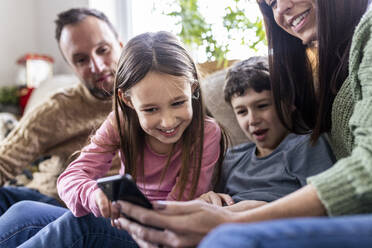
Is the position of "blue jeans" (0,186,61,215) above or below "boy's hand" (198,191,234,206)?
below

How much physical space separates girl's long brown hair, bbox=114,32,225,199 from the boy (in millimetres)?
103

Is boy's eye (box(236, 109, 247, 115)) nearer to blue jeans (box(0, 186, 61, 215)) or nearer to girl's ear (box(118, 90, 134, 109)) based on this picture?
girl's ear (box(118, 90, 134, 109))

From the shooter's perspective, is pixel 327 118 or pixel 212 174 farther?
pixel 212 174

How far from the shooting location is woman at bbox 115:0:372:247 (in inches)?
17.8

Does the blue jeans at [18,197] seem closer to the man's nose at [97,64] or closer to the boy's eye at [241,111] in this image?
the man's nose at [97,64]

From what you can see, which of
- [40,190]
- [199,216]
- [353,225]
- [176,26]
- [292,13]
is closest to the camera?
[353,225]

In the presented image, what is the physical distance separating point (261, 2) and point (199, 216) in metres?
0.71

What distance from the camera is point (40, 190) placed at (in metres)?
1.53

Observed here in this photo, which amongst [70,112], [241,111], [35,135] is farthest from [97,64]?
[241,111]

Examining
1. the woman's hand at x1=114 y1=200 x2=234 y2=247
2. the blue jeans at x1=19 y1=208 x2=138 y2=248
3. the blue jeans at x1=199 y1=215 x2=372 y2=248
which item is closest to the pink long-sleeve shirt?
the blue jeans at x1=19 y1=208 x2=138 y2=248

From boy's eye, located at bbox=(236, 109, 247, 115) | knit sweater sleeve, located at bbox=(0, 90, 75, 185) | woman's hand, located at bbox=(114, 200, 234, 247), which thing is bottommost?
knit sweater sleeve, located at bbox=(0, 90, 75, 185)

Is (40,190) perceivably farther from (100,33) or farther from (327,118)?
(327,118)

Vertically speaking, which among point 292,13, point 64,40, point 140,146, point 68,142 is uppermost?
point 292,13

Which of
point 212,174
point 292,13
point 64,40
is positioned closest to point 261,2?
point 292,13
